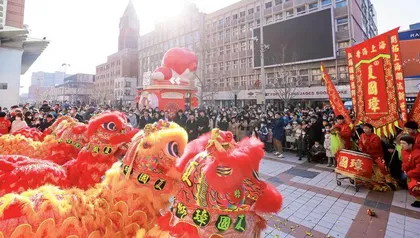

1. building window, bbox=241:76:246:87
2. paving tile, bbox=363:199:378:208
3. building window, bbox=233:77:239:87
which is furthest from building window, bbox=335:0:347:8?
paving tile, bbox=363:199:378:208

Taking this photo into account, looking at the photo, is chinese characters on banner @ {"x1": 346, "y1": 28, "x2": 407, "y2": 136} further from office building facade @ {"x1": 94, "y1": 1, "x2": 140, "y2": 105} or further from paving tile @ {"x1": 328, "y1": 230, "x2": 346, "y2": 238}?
office building facade @ {"x1": 94, "y1": 1, "x2": 140, "y2": 105}

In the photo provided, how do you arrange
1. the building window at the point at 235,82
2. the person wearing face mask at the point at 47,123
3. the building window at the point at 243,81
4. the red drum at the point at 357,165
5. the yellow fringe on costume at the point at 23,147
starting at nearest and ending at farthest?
the yellow fringe on costume at the point at 23,147 → the red drum at the point at 357,165 → the person wearing face mask at the point at 47,123 → the building window at the point at 243,81 → the building window at the point at 235,82

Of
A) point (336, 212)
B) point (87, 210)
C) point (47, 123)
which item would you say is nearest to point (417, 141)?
point (336, 212)

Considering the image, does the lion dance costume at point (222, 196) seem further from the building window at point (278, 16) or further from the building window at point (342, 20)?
the building window at point (278, 16)

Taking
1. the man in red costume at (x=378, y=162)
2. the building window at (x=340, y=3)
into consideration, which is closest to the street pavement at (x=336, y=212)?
the man in red costume at (x=378, y=162)

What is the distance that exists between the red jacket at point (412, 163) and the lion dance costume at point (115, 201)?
4536 millimetres

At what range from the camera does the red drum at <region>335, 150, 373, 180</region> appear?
4.88 m

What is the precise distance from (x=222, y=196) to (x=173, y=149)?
0.69 metres

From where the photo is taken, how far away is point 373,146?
508cm

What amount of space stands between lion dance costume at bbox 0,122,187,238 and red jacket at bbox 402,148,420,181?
14.9 feet

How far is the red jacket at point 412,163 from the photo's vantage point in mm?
4055

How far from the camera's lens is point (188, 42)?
139 feet

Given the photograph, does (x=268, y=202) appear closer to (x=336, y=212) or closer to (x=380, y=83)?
(x=336, y=212)

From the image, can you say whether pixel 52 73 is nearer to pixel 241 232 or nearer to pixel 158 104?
pixel 158 104
